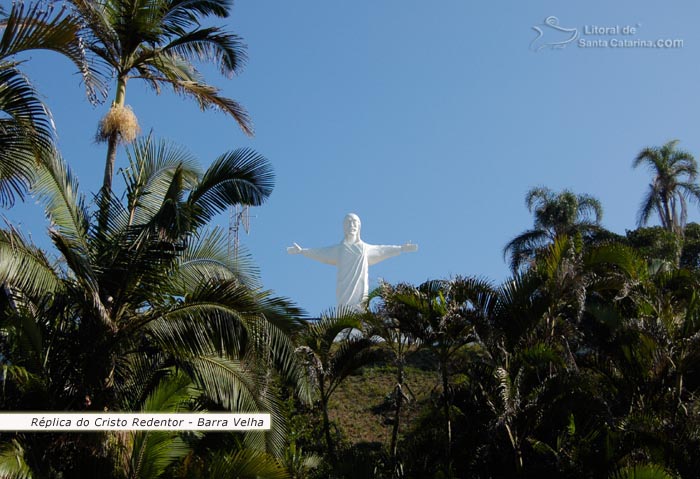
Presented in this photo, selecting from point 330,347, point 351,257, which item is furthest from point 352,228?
point 330,347

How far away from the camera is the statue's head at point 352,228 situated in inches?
957

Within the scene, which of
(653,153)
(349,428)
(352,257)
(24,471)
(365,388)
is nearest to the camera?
(24,471)

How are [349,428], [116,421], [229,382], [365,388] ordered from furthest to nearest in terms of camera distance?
[365,388], [349,428], [229,382], [116,421]

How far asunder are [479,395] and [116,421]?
5.39m

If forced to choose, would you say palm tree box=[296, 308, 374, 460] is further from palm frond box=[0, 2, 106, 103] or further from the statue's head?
the statue's head

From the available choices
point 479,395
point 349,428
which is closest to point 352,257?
point 349,428

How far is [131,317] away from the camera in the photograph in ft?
32.7

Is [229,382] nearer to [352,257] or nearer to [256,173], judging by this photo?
→ [256,173]

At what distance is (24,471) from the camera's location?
857 cm
